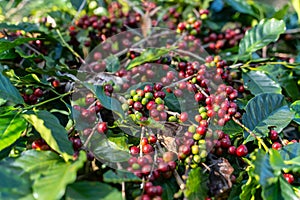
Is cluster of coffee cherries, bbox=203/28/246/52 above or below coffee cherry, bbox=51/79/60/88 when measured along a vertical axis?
below

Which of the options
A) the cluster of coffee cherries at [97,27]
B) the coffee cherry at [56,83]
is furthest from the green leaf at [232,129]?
the cluster of coffee cherries at [97,27]

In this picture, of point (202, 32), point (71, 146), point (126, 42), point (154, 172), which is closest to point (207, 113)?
→ point (154, 172)

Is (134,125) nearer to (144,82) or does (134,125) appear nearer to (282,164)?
(144,82)

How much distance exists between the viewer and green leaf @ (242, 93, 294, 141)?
1018mm

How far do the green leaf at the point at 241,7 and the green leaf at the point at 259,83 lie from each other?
406 millimetres

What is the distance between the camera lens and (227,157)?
989mm

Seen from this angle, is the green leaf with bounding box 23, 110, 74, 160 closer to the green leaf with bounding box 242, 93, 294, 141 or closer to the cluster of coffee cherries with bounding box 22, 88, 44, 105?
the cluster of coffee cherries with bounding box 22, 88, 44, 105

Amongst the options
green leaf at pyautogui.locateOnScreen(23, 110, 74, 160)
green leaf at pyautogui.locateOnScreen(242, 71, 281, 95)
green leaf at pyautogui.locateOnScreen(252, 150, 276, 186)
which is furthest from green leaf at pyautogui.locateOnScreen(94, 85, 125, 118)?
green leaf at pyautogui.locateOnScreen(242, 71, 281, 95)

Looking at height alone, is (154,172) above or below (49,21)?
below

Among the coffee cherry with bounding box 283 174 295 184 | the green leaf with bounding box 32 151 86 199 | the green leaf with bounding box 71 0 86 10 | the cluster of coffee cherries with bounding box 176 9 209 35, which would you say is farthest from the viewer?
the cluster of coffee cherries with bounding box 176 9 209 35

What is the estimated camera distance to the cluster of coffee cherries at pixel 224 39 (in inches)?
60.1

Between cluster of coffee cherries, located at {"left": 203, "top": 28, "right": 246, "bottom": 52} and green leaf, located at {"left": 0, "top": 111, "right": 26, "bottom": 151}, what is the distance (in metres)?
0.83

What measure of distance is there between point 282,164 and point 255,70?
53cm

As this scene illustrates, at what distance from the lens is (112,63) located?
1217 mm
